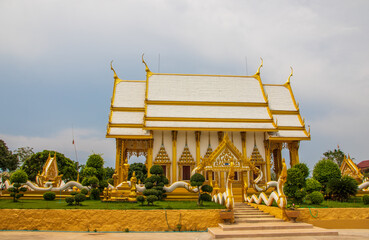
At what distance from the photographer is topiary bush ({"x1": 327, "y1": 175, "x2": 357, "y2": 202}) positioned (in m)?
13.0

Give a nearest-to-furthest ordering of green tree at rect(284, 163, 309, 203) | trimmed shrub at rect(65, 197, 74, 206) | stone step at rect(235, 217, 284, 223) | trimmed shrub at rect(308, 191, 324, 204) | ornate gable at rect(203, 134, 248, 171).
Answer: stone step at rect(235, 217, 284, 223), trimmed shrub at rect(65, 197, 74, 206), trimmed shrub at rect(308, 191, 324, 204), green tree at rect(284, 163, 309, 203), ornate gable at rect(203, 134, 248, 171)

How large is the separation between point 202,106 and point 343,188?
9.43m

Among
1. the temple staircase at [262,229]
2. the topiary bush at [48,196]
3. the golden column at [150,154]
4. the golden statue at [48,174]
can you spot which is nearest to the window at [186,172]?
the golden column at [150,154]

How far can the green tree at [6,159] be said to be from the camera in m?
35.4

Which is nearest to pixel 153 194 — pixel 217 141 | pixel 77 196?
pixel 77 196

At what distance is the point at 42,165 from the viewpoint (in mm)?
33719

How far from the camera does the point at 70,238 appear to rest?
734cm

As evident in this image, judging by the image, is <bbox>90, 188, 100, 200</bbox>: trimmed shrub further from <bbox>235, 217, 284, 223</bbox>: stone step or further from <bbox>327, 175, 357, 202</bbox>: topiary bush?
<bbox>327, 175, 357, 202</bbox>: topiary bush

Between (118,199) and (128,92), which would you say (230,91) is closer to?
(128,92)

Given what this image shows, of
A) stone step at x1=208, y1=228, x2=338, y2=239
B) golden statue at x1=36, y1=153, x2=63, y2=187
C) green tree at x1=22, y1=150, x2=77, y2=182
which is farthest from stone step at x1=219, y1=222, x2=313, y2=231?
green tree at x1=22, y1=150, x2=77, y2=182

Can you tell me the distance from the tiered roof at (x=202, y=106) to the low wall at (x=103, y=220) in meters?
8.15

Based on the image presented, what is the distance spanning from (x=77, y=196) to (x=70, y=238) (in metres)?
3.12

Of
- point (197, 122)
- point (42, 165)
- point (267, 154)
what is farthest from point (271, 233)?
point (42, 165)

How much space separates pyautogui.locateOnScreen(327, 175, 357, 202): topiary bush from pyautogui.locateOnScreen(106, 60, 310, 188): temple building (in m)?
3.97
